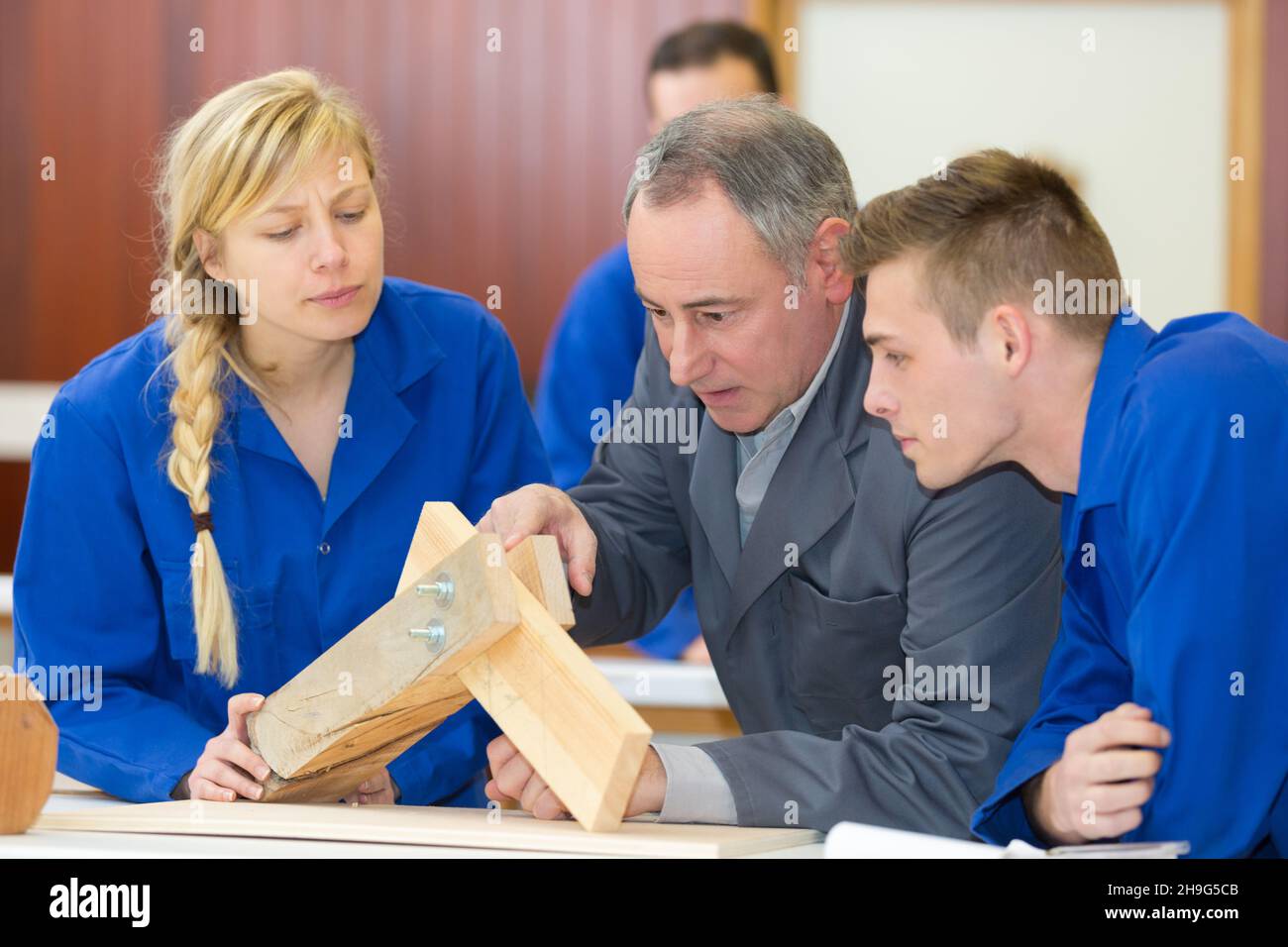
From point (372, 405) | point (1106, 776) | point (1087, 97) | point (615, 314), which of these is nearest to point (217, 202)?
point (372, 405)

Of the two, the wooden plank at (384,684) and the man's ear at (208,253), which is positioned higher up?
the man's ear at (208,253)

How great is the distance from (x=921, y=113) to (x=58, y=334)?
307 cm

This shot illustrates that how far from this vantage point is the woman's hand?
68.6 inches

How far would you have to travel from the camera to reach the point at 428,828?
1.51 m

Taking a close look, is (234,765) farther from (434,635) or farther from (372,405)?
(372,405)

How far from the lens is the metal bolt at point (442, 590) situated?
1498 mm

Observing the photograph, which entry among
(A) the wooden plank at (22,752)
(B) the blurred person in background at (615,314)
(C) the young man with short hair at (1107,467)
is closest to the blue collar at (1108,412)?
(C) the young man with short hair at (1107,467)

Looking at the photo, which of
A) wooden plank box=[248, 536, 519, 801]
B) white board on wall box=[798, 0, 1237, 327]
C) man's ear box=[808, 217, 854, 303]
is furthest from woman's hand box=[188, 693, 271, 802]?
white board on wall box=[798, 0, 1237, 327]

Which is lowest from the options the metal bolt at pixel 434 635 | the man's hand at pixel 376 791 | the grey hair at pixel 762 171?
the man's hand at pixel 376 791

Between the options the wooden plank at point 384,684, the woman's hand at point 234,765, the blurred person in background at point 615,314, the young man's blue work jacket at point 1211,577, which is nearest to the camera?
the young man's blue work jacket at point 1211,577

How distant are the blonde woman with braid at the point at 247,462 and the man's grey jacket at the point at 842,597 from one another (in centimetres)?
29

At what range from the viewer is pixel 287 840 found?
1.53 m

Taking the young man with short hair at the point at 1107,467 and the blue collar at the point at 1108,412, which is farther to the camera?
the blue collar at the point at 1108,412

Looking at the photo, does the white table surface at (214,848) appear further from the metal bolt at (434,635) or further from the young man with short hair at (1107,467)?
the young man with short hair at (1107,467)
